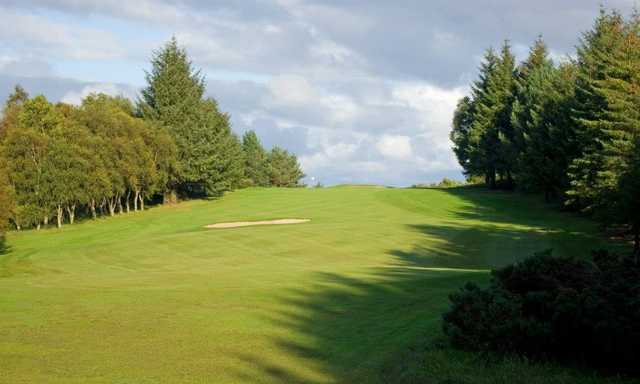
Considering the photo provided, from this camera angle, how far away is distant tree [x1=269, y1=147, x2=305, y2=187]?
128625 mm

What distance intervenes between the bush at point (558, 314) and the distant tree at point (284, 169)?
116m

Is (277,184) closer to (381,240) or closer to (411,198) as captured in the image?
(411,198)

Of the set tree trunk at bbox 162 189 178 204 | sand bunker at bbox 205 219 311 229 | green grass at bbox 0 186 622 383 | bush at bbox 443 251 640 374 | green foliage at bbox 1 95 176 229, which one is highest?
green foliage at bbox 1 95 176 229

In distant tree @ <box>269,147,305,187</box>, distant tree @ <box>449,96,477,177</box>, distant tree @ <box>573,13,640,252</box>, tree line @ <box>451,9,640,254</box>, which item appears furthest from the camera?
distant tree @ <box>269,147,305,187</box>

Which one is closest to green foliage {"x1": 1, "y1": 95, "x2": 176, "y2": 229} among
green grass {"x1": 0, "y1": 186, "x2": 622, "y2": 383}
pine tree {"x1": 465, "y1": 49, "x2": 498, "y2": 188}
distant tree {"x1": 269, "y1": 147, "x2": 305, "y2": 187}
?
green grass {"x1": 0, "y1": 186, "x2": 622, "y2": 383}

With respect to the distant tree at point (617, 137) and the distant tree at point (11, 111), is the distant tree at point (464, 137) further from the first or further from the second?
the distant tree at point (11, 111)

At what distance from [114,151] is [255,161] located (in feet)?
183

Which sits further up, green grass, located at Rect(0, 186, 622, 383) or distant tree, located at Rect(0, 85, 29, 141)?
distant tree, located at Rect(0, 85, 29, 141)

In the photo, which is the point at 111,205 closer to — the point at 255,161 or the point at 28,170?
the point at 28,170

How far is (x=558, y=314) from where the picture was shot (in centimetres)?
938

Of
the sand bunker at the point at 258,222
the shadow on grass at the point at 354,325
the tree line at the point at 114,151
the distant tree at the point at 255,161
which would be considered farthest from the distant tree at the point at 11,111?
the shadow on grass at the point at 354,325

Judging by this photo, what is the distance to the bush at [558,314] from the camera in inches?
351

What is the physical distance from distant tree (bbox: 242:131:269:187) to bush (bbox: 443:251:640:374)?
10061 centimetres

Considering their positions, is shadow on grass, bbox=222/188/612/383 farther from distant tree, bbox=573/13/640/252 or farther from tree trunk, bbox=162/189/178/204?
tree trunk, bbox=162/189/178/204
